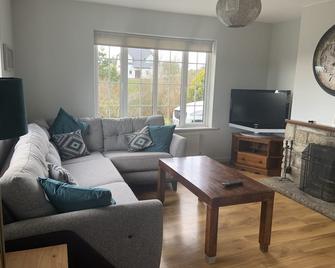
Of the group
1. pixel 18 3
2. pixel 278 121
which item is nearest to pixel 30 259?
pixel 18 3

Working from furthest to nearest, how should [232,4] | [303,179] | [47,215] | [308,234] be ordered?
[303,179]
[308,234]
[232,4]
[47,215]

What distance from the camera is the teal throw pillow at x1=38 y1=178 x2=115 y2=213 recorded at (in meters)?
1.73

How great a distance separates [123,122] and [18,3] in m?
2.04

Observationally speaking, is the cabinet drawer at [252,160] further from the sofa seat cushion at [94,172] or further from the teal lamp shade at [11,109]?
the teal lamp shade at [11,109]

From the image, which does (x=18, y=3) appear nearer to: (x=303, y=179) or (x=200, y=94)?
(x=200, y=94)

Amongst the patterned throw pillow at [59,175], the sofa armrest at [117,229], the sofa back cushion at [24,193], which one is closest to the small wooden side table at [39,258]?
the sofa armrest at [117,229]

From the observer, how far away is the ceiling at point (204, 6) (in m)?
3.91

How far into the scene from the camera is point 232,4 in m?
2.29

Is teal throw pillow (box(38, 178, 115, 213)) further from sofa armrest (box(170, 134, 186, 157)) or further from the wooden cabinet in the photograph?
the wooden cabinet

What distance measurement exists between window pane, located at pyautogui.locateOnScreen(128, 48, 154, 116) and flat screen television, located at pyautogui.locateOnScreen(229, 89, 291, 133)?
1.45 metres

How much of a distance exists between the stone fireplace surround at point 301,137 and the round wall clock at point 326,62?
1.62ft

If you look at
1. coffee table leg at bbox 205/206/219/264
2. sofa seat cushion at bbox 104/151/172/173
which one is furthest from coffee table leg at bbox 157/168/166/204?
coffee table leg at bbox 205/206/219/264

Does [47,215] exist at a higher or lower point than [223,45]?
lower

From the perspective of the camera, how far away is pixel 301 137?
4035 millimetres
